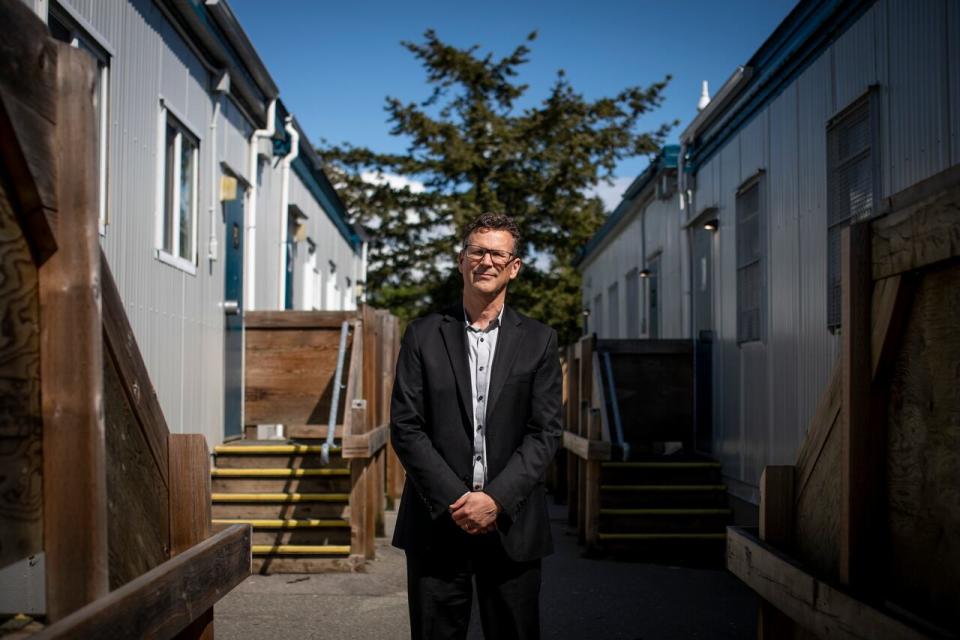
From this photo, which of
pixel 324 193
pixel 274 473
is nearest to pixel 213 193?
pixel 274 473

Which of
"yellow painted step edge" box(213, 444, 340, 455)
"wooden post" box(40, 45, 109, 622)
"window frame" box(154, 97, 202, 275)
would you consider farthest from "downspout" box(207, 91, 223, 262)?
"wooden post" box(40, 45, 109, 622)

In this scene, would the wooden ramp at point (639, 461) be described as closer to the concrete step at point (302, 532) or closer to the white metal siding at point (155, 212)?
the concrete step at point (302, 532)

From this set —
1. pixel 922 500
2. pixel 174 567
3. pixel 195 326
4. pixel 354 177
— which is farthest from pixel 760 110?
pixel 354 177

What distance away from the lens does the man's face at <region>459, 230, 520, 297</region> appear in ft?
12.2

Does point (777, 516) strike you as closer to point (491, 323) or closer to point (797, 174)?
point (491, 323)

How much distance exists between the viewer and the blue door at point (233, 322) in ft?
32.9

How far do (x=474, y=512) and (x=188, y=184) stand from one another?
653 cm

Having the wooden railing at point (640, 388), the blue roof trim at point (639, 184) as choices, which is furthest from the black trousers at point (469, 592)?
the blue roof trim at point (639, 184)

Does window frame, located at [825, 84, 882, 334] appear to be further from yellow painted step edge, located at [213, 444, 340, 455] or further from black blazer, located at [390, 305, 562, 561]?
yellow painted step edge, located at [213, 444, 340, 455]

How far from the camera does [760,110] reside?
31.7ft

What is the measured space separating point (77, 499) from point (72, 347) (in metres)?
0.34

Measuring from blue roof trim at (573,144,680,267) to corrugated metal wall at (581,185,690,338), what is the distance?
0.54 ft

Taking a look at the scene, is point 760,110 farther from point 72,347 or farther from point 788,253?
point 72,347

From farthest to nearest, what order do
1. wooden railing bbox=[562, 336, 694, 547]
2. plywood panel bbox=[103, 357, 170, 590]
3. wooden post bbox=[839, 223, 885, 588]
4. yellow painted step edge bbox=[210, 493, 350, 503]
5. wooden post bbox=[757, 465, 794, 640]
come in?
wooden railing bbox=[562, 336, 694, 547]
yellow painted step edge bbox=[210, 493, 350, 503]
wooden post bbox=[757, 465, 794, 640]
wooden post bbox=[839, 223, 885, 588]
plywood panel bbox=[103, 357, 170, 590]
